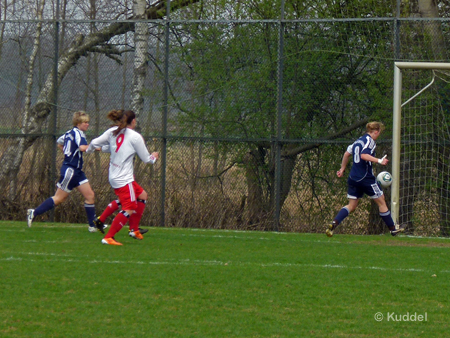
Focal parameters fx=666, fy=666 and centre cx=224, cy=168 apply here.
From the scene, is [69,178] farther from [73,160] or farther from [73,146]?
[73,146]

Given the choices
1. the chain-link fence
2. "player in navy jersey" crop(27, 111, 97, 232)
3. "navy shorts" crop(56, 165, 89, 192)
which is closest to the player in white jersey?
"player in navy jersey" crop(27, 111, 97, 232)

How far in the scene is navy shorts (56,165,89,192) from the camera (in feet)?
33.6

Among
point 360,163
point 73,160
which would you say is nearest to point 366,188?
point 360,163

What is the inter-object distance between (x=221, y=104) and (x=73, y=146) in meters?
3.46

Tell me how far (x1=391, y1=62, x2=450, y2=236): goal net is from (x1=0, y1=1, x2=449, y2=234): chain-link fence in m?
0.41

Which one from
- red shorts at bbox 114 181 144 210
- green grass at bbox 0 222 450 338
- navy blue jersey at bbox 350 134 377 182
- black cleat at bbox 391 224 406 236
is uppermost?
navy blue jersey at bbox 350 134 377 182

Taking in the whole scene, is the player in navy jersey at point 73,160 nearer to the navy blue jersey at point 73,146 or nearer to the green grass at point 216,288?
the navy blue jersey at point 73,146

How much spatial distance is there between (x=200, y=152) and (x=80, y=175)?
2.99m

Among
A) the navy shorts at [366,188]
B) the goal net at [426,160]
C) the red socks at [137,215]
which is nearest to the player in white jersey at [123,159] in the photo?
the red socks at [137,215]

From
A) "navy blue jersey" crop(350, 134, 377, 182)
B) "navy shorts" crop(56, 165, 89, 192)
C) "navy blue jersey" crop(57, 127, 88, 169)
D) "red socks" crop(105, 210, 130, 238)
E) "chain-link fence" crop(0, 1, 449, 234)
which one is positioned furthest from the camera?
"chain-link fence" crop(0, 1, 449, 234)

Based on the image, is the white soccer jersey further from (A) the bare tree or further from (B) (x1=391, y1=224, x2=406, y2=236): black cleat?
(A) the bare tree

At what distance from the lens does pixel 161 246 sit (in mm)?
8898

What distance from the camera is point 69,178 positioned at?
33.6ft

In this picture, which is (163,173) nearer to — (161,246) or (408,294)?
(161,246)
